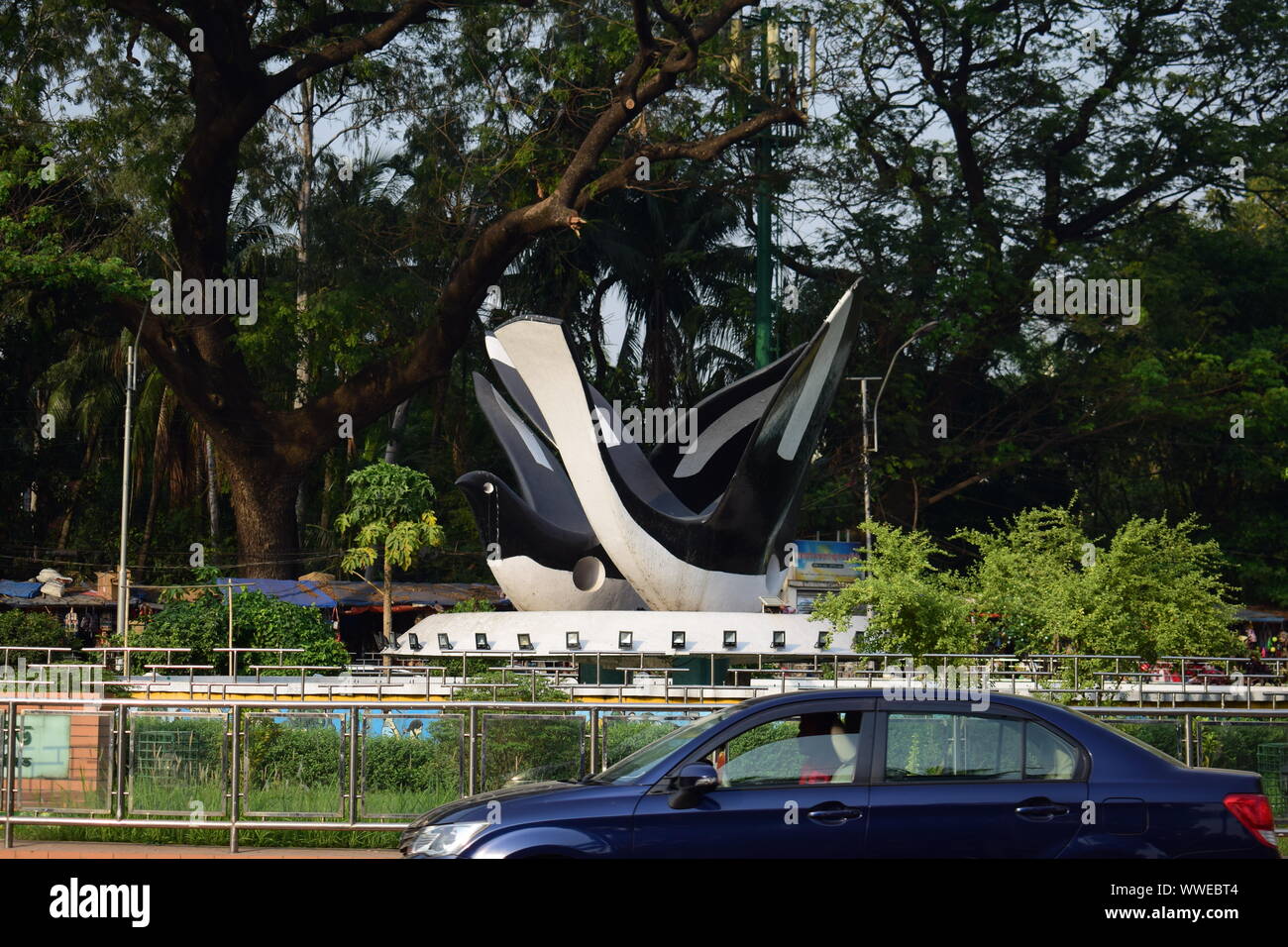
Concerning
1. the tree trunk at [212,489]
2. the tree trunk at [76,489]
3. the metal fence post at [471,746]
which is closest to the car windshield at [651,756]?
the metal fence post at [471,746]

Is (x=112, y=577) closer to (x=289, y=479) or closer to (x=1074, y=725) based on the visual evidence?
(x=289, y=479)

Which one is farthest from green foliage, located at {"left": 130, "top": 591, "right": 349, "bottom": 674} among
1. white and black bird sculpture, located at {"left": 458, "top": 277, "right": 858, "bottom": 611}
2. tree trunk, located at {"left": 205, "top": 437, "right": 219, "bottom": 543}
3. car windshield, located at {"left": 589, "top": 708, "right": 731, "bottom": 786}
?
tree trunk, located at {"left": 205, "top": 437, "right": 219, "bottom": 543}

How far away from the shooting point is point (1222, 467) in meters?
47.4

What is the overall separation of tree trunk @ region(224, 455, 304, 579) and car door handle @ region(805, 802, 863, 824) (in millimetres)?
34531

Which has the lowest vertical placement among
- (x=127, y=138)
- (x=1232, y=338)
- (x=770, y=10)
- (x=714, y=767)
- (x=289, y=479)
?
(x=714, y=767)

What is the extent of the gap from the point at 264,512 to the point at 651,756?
34189 millimetres

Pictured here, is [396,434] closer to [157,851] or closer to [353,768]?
[353,768]

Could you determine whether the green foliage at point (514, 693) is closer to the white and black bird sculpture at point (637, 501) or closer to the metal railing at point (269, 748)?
the metal railing at point (269, 748)

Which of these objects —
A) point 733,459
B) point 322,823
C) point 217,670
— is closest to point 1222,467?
point 733,459

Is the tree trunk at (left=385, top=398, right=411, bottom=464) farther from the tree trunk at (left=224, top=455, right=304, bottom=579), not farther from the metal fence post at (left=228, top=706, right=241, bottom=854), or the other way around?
the metal fence post at (left=228, top=706, right=241, bottom=854)

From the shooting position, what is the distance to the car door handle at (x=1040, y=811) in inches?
321

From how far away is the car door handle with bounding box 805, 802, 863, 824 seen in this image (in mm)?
8227

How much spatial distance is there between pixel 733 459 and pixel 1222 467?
1802 cm

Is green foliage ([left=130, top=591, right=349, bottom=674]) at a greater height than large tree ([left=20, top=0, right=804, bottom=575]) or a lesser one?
lesser
